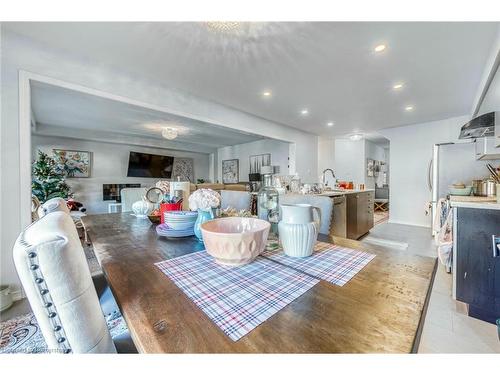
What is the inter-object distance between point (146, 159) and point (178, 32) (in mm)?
5296

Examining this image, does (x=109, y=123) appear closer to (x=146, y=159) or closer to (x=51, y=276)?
(x=146, y=159)

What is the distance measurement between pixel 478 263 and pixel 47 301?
2.53m

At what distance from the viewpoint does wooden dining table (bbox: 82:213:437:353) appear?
1.35ft

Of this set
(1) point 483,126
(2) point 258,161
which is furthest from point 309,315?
(2) point 258,161

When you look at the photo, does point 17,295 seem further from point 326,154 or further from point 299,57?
point 326,154

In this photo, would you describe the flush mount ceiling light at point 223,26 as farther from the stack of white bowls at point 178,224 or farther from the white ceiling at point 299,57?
the stack of white bowls at point 178,224

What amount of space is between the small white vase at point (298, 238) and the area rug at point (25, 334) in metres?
1.13

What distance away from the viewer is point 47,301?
47cm

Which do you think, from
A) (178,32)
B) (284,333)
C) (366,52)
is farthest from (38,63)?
(366,52)

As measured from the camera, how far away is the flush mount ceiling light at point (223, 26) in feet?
5.58

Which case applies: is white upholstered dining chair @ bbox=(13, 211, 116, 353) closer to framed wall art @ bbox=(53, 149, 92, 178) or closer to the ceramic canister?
the ceramic canister

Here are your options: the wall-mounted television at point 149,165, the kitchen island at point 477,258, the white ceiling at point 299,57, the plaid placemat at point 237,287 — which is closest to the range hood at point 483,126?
the white ceiling at point 299,57

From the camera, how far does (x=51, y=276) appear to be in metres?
0.46

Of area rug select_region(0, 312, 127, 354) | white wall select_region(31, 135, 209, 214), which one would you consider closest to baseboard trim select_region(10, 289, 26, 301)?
area rug select_region(0, 312, 127, 354)
